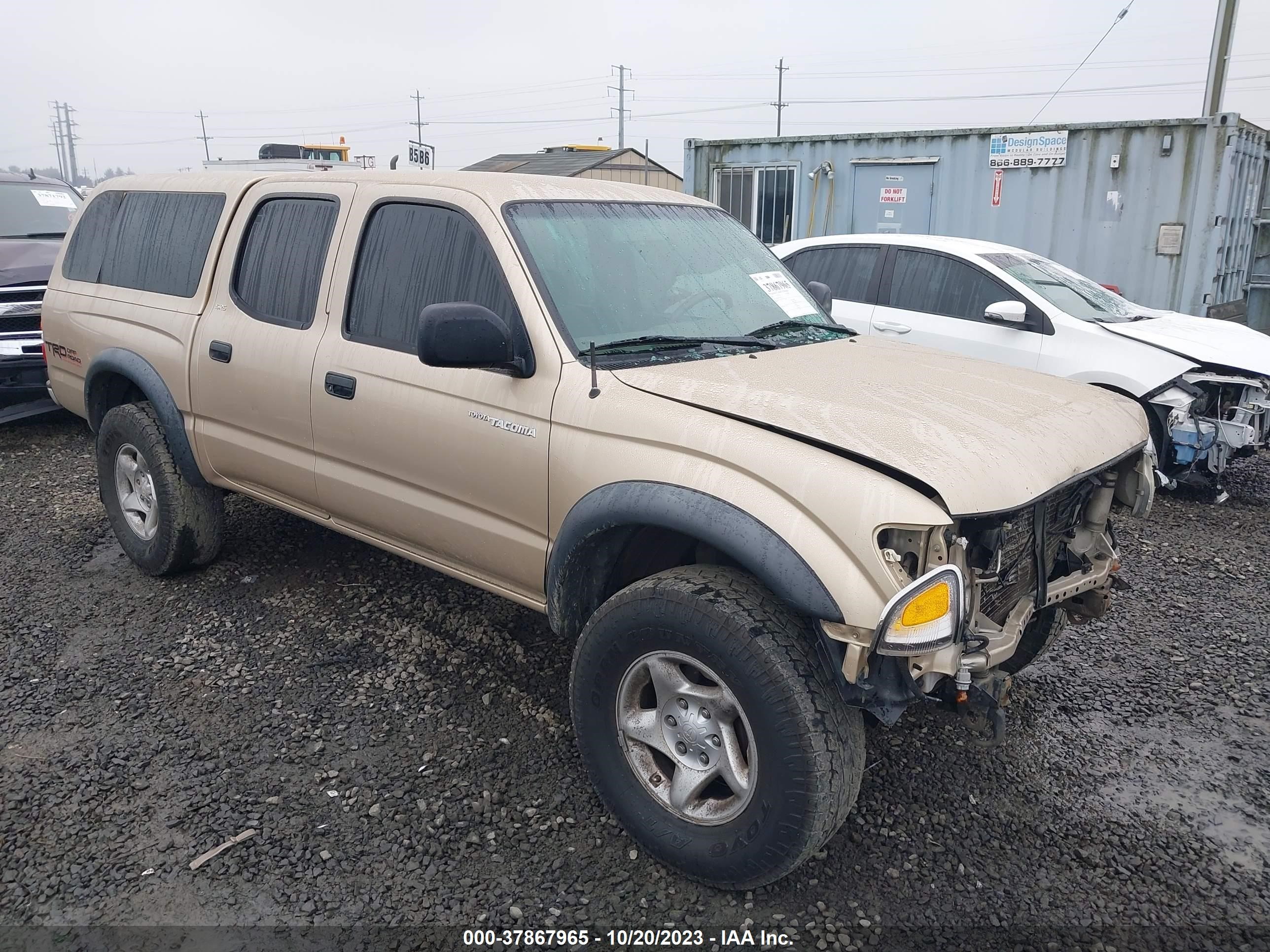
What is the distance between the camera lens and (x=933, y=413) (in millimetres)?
2781

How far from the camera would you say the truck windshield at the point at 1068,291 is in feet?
21.7

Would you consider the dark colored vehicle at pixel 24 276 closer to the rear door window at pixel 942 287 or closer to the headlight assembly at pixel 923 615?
the rear door window at pixel 942 287

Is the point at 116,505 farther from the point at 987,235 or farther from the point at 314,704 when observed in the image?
the point at 987,235

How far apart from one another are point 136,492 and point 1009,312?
527 centimetres

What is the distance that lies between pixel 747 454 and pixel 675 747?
88cm

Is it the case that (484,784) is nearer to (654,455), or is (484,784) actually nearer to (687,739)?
(687,739)

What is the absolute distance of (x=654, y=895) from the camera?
8.91ft

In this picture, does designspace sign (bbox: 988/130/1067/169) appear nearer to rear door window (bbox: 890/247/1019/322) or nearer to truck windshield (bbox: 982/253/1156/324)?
truck windshield (bbox: 982/253/1156/324)

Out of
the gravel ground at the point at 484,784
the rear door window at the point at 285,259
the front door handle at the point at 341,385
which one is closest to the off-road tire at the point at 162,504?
the gravel ground at the point at 484,784

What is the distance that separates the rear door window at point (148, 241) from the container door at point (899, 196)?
8.63 m

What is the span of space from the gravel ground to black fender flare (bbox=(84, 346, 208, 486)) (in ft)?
2.13

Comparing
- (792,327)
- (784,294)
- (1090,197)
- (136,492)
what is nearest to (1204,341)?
(784,294)

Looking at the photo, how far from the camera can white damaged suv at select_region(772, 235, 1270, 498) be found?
237 inches

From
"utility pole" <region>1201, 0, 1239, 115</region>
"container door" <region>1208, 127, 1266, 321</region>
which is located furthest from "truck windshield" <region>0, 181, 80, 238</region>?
"utility pole" <region>1201, 0, 1239, 115</region>
